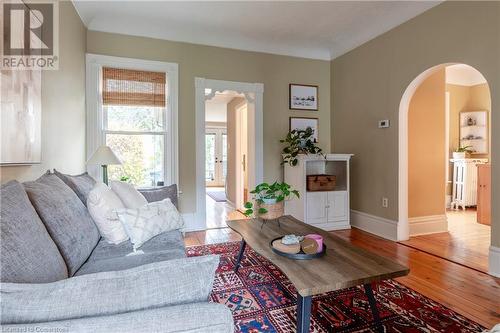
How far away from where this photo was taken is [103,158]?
2.73 metres

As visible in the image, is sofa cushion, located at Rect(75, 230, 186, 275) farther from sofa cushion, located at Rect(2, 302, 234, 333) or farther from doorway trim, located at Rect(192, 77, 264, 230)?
doorway trim, located at Rect(192, 77, 264, 230)

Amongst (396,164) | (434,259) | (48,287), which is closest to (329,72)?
(396,164)

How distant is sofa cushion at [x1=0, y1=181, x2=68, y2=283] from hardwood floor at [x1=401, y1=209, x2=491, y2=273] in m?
3.20

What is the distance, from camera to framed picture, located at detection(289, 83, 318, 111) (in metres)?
4.25

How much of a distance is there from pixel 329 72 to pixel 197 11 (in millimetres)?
2367

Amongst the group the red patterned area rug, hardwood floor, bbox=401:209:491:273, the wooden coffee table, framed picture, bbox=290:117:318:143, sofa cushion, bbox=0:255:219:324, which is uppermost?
framed picture, bbox=290:117:318:143

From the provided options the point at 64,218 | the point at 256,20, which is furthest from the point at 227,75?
the point at 64,218

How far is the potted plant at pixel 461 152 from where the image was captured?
523 cm

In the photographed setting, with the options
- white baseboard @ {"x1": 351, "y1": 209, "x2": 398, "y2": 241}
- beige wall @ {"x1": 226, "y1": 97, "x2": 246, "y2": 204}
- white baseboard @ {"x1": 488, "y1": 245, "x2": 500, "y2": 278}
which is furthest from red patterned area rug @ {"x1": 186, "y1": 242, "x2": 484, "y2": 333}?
beige wall @ {"x1": 226, "y1": 97, "x2": 246, "y2": 204}

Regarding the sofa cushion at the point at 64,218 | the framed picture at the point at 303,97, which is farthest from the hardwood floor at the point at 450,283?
the framed picture at the point at 303,97

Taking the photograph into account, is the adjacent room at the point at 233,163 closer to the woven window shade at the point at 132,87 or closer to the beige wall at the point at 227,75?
the beige wall at the point at 227,75

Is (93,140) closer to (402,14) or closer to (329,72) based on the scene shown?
(329,72)

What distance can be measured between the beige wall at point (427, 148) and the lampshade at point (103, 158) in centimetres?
367

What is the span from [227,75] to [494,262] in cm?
364
